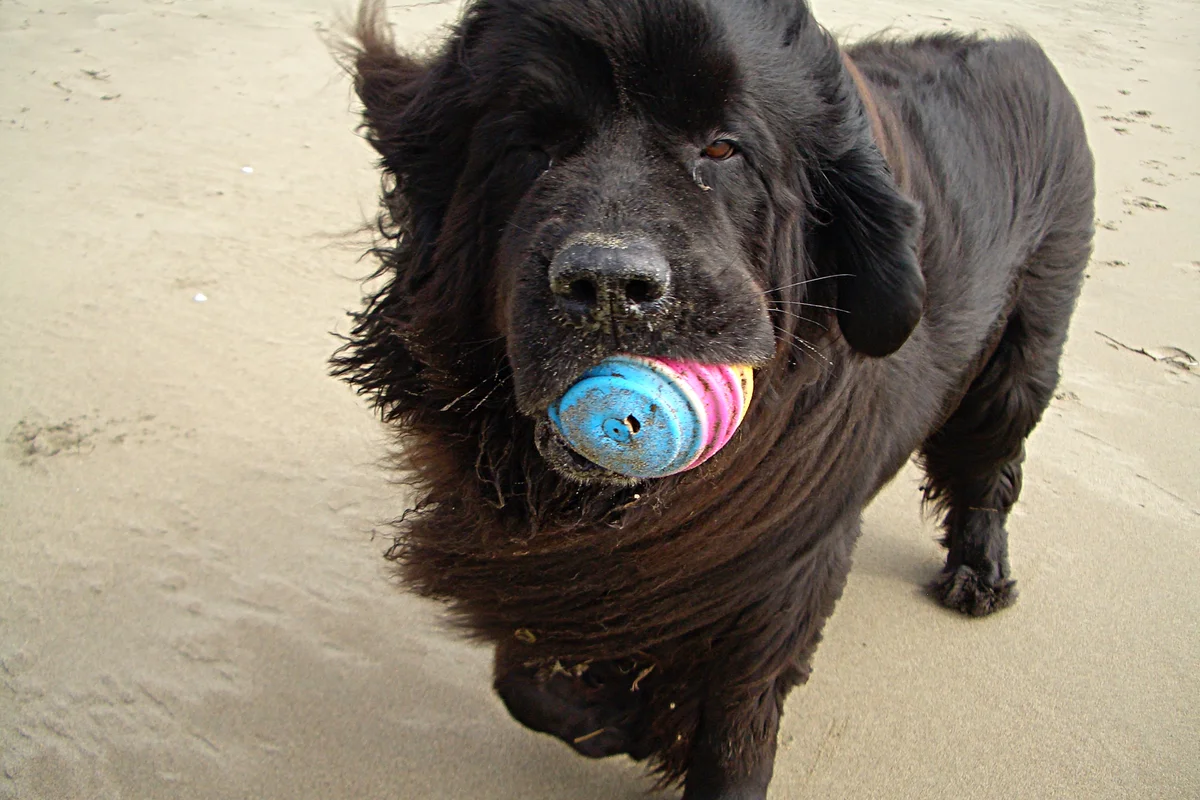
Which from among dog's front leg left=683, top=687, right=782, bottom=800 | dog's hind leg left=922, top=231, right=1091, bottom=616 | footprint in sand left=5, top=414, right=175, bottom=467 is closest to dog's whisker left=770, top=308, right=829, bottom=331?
dog's front leg left=683, top=687, right=782, bottom=800

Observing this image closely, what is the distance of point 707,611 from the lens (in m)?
2.35

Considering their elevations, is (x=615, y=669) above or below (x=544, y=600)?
below

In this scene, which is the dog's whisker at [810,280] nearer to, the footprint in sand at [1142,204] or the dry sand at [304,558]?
the dry sand at [304,558]

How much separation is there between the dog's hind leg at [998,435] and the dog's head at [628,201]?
1.31 m

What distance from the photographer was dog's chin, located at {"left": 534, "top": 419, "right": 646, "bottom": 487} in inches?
76.8

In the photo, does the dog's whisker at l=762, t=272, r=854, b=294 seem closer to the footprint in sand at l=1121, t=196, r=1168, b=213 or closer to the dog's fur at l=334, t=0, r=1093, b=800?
the dog's fur at l=334, t=0, r=1093, b=800

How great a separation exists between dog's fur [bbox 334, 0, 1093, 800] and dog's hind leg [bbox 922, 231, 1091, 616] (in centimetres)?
41

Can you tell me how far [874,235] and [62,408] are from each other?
309cm

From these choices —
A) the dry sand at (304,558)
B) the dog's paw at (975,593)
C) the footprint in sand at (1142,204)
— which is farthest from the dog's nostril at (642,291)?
the footprint in sand at (1142,204)

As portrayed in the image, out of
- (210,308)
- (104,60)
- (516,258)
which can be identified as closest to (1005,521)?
(516,258)

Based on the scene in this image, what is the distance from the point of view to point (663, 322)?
1743 mm

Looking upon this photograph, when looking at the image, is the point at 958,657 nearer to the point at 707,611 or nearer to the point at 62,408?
the point at 707,611

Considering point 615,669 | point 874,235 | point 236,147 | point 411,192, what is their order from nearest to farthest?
point 874,235 → point 411,192 → point 615,669 → point 236,147

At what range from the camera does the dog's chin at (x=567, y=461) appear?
195 cm
